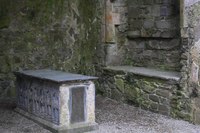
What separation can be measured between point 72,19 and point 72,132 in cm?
281

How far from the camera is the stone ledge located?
5.79 metres

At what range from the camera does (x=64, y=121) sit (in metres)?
4.86

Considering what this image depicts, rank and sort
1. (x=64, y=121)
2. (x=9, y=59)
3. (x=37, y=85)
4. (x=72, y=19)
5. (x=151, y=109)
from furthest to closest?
(x=72, y=19)
(x=9, y=59)
(x=151, y=109)
(x=37, y=85)
(x=64, y=121)

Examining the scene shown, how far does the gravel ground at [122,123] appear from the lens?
17.0ft

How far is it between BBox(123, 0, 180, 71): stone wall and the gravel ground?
3.12 feet

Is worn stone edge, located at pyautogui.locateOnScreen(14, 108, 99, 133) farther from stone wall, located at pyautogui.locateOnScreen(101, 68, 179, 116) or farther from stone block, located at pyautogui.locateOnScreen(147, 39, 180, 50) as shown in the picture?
stone block, located at pyautogui.locateOnScreen(147, 39, 180, 50)

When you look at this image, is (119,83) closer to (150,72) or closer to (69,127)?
(150,72)

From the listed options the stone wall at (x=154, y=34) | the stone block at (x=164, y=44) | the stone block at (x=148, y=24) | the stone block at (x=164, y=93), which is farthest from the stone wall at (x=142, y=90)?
the stone block at (x=148, y=24)

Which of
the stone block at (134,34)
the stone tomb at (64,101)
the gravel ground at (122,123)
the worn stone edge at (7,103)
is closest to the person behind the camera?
the stone tomb at (64,101)

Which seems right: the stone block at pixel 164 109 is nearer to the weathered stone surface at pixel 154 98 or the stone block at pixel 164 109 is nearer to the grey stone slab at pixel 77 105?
the weathered stone surface at pixel 154 98

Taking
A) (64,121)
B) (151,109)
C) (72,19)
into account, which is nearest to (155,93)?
(151,109)

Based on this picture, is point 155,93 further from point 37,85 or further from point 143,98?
point 37,85

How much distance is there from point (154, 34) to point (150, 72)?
2.35ft

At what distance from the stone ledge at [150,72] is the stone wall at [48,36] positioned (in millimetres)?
535
